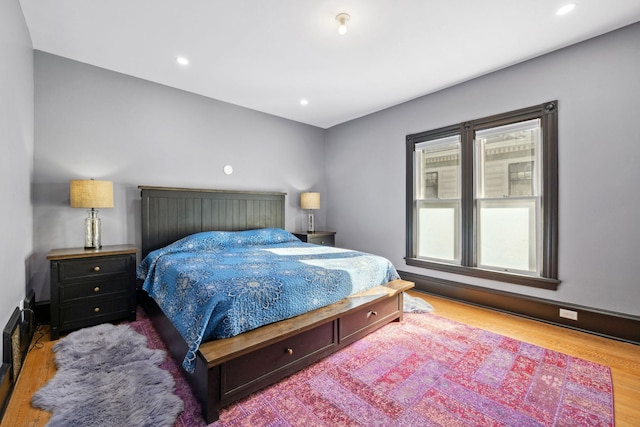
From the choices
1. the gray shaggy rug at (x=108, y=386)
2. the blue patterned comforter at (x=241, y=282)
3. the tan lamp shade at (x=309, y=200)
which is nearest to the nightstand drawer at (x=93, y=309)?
the gray shaggy rug at (x=108, y=386)

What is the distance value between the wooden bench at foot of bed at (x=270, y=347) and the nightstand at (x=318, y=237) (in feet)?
6.39

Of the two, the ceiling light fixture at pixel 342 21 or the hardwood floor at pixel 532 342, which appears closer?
the hardwood floor at pixel 532 342

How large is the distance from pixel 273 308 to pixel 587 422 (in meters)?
1.88

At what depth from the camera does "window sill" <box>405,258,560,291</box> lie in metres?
2.80

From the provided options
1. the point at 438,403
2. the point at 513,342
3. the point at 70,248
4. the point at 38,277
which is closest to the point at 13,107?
the point at 70,248

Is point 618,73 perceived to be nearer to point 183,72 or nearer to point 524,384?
point 524,384

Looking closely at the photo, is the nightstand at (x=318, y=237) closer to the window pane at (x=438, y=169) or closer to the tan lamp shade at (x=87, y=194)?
the window pane at (x=438, y=169)

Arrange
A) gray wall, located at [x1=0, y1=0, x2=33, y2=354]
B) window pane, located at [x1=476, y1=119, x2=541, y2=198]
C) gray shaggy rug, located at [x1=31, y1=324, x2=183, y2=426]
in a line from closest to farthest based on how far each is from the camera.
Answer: gray shaggy rug, located at [x1=31, y1=324, x2=183, y2=426] < gray wall, located at [x1=0, y1=0, x2=33, y2=354] < window pane, located at [x1=476, y1=119, x2=541, y2=198]

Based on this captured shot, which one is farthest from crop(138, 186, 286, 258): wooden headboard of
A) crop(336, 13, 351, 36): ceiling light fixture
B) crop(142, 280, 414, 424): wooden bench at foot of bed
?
crop(336, 13, 351, 36): ceiling light fixture

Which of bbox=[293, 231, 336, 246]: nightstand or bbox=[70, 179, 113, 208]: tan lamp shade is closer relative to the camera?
bbox=[70, 179, 113, 208]: tan lamp shade

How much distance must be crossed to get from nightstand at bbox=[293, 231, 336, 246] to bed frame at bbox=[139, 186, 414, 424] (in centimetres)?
112

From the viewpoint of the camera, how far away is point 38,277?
272cm

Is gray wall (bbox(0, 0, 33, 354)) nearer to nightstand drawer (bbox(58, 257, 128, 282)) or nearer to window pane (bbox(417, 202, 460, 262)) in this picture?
nightstand drawer (bbox(58, 257, 128, 282))

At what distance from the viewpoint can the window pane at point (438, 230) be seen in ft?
11.9
